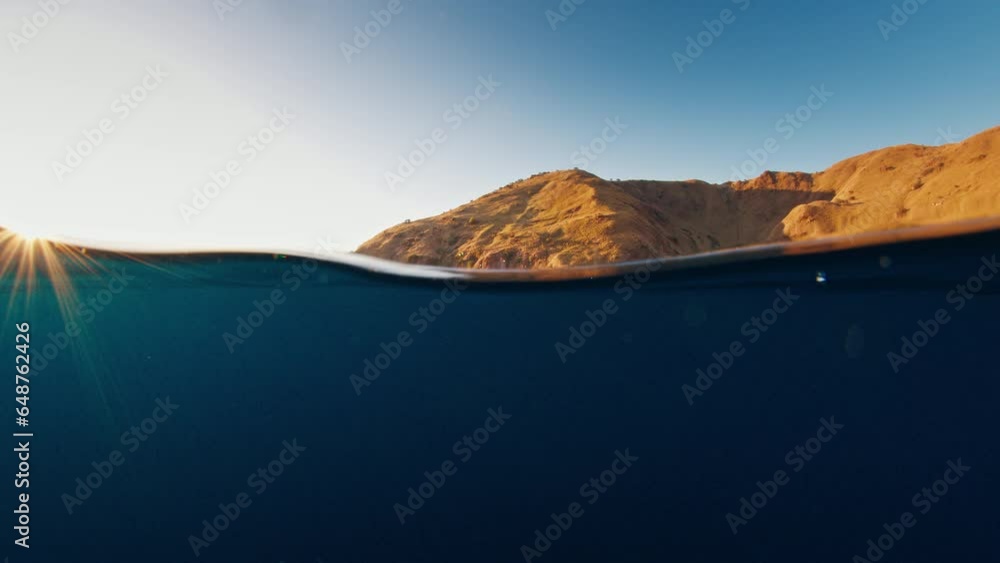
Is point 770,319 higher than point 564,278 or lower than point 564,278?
lower

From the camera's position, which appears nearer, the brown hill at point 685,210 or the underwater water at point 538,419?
the underwater water at point 538,419

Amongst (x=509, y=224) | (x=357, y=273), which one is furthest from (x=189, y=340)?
(x=509, y=224)

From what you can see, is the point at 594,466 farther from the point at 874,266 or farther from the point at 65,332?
the point at 65,332

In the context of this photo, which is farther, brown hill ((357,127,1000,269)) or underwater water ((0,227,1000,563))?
brown hill ((357,127,1000,269))
